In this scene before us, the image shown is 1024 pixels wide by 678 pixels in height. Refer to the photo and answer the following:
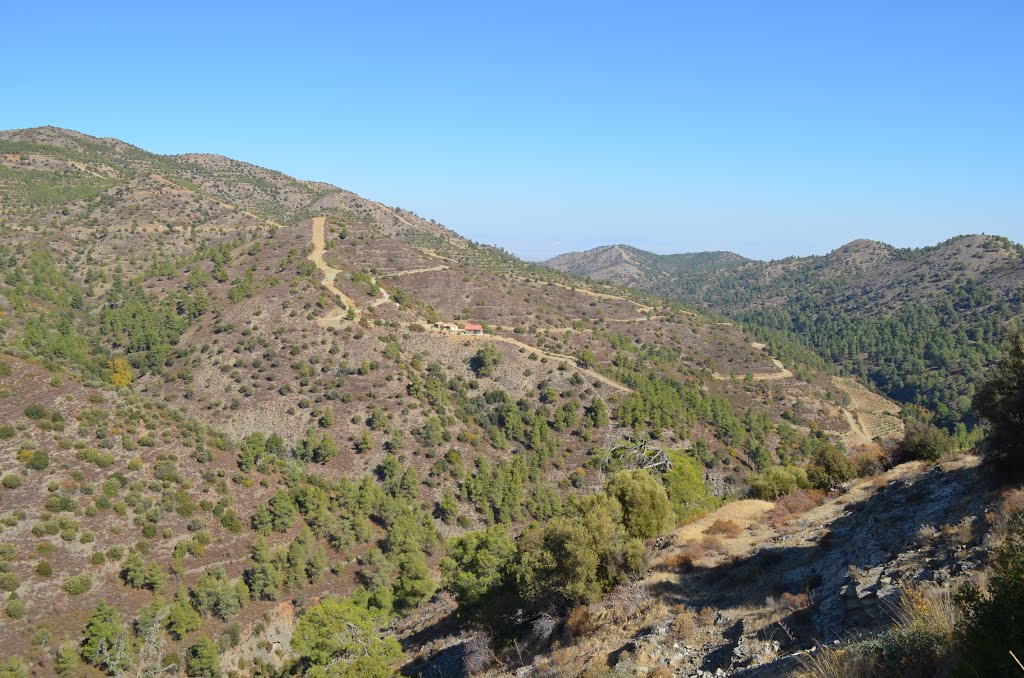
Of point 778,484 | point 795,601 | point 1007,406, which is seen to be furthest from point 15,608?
point 1007,406

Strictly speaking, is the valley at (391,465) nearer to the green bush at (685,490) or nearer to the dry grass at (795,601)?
the dry grass at (795,601)

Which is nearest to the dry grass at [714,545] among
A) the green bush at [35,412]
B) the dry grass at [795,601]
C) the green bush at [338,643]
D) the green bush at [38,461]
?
the dry grass at [795,601]

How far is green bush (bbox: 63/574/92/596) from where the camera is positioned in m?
31.0

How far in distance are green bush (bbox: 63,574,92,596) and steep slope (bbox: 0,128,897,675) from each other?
0.31ft

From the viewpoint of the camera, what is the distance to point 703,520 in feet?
88.3

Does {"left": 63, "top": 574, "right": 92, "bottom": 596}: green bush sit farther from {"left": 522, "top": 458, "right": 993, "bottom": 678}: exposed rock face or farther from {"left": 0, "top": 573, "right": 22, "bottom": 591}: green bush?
{"left": 522, "top": 458, "right": 993, "bottom": 678}: exposed rock face

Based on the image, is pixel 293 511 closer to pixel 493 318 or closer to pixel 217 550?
pixel 217 550

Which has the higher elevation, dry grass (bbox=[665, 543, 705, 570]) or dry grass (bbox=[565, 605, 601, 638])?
dry grass (bbox=[665, 543, 705, 570])

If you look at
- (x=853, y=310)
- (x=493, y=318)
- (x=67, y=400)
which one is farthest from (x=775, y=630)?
(x=853, y=310)

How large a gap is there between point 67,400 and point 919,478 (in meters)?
53.6

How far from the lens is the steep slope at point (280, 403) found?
35219 millimetres

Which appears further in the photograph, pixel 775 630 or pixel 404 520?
pixel 404 520

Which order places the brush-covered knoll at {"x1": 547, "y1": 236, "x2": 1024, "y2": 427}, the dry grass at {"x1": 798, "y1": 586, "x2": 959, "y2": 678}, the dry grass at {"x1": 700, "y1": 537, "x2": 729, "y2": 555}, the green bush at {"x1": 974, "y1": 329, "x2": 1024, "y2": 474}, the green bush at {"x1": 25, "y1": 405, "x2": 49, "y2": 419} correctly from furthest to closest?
the brush-covered knoll at {"x1": 547, "y1": 236, "x2": 1024, "y2": 427} < the green bush at {"x1": 25, "y1": 405, "x2": 49, "y2": 419} < the dry grass at {"x1": 700, "y1": 537, "x2": 729, "y2": 555} < the green bush at {"x1": 974, "y1": 329, "x2": 1024, "y2": 474} < the dry grass at {"x1": 798, "y1": 586, "x2": 959, "y2": 678}

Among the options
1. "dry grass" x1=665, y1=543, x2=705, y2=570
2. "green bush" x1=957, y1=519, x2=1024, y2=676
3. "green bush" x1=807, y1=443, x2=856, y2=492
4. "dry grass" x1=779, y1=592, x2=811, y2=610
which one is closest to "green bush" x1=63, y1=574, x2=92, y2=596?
"dry grass" x1=665, y1=543, x2=705, y2=570
